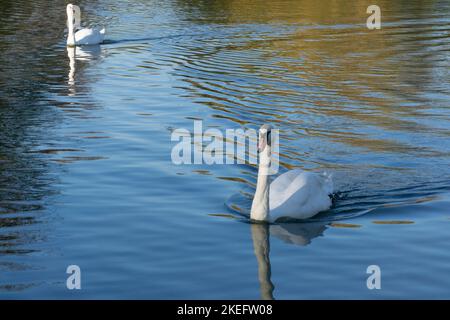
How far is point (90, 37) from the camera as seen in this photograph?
30.8 metres

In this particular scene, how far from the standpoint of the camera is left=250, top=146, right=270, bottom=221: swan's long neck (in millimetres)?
12914

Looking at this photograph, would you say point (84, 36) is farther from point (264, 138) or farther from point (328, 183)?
point (264, 138)

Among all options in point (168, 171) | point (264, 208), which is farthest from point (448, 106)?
point (264, 208)

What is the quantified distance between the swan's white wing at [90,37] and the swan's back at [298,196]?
18.0m

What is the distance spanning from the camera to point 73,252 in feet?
39.0

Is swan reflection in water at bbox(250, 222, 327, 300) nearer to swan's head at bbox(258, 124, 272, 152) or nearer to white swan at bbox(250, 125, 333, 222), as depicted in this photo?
white swan at bbox(250, 125, 333, 222)

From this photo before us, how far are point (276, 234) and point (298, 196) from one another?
2.71 ft

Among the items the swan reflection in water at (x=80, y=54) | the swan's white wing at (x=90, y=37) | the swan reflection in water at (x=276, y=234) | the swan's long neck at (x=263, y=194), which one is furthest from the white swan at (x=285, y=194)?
the swan's white wing at (x=90, y=37)

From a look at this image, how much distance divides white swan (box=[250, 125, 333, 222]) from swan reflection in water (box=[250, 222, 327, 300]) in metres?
0.16

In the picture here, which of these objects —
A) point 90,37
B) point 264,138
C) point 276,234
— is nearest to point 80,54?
point 90,37

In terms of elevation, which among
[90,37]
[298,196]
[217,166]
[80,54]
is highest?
[90,37]

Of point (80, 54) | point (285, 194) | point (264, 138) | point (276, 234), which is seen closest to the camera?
point (276, 234)

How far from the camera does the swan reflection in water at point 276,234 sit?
11695 millimetres
